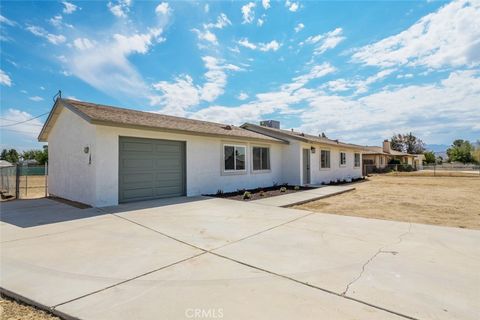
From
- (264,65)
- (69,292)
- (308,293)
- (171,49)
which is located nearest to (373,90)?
(264,65)

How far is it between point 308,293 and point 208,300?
3.62 feet

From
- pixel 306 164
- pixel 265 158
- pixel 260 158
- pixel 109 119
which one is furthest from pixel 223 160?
pixel 306 164

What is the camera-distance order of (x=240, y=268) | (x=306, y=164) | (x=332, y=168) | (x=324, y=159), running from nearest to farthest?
(x=240, y=268) < (x=306, y=164) < (x=324, y=159) < (x=332, y=168)

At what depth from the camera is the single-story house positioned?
813cm

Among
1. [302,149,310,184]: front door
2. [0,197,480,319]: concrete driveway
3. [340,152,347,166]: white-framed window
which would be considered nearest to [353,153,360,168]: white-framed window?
→ [340,152,347,166]: white-framed window

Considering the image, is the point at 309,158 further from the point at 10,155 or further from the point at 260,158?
the point at 10,155

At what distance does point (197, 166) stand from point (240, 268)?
25.4 feet

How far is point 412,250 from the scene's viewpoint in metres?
4.32

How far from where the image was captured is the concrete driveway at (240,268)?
257cm

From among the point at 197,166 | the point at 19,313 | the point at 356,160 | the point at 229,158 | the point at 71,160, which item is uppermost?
the point at 356,160

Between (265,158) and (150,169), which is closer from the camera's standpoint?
(150,169)

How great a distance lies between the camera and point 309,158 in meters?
16.5

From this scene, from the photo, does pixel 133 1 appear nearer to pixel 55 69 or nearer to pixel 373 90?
pixel 55 69

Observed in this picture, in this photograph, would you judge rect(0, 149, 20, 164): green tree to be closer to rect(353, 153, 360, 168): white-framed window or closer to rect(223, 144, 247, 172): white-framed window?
rect(223, 144, 247, 172): white-framed window
